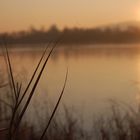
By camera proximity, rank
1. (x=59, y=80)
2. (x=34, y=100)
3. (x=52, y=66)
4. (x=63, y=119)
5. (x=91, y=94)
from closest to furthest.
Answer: (x=63, y=119)
(x=34, y=100)
(x=91, y=94)
(x=59, y=80)
(x=52, y=66)

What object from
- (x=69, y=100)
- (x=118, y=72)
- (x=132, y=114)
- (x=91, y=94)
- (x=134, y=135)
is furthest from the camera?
(x=118, y=72)

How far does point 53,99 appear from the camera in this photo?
3.63 meters

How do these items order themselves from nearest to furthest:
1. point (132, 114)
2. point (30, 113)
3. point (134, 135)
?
point (134, 135) → point (132, 114) → point (30, 113)

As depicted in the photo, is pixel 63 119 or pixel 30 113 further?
pixel 30 113

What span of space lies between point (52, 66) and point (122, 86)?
1.27 m

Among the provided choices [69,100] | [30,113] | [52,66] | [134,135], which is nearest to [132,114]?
[134,135]

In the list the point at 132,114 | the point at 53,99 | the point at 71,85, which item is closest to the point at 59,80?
the point at 71,85

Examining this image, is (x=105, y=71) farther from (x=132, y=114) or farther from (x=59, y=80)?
(x=132, y=114)

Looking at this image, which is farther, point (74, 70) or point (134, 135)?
point (74, 70)

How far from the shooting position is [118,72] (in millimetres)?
6250

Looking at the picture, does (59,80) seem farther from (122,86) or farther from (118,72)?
(118,72)

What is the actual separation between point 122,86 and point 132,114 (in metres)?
2.00

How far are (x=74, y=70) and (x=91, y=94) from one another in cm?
209

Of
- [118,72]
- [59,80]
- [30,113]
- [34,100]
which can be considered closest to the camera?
[30,113]
